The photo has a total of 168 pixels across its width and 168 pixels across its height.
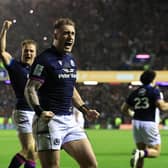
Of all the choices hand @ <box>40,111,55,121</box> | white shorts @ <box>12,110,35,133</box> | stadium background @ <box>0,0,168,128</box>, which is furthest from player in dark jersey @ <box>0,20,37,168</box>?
stadium background @ <box>0,0,168,128</box>

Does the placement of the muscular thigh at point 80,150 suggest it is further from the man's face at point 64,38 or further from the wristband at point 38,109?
the man's face at point 64,38

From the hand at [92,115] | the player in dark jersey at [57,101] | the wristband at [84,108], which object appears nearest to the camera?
the player in dark jersey at [57,101]

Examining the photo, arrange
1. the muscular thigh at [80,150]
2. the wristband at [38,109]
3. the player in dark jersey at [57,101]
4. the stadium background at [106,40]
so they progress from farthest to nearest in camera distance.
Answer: the stadium background at [106,40]
the muscular thigh at [80,150]
the player in dark jersey at [57,101]
the wristband at [38,109]

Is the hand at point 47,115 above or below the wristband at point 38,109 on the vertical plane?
below

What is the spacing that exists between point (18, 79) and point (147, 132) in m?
2.25

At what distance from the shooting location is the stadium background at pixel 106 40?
3550 cm

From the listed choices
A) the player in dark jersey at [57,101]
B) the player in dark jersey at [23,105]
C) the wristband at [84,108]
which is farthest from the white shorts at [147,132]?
the player in dark jersey at [57,101]

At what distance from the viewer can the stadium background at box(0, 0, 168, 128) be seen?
3550 cm

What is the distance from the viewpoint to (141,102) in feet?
29.6

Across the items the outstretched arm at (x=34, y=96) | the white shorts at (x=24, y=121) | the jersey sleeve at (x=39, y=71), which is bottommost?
the white shorts at (x=24, y=121)

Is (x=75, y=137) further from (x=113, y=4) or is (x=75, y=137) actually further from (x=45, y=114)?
(x=113, y=4)

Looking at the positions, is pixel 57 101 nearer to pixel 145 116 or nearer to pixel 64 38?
pixel 64 38

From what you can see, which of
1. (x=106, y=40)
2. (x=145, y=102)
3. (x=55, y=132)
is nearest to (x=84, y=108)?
(x=55, y=132)

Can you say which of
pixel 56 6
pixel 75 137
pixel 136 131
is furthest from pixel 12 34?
pixel 75 137
